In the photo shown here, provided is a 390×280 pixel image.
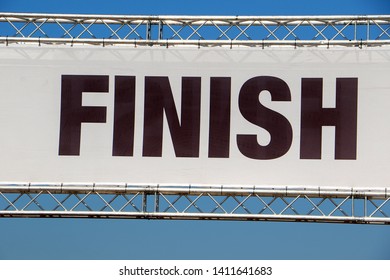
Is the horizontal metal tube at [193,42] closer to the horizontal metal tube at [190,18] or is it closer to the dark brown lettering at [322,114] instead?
the horizontal metal tube at [190,18]

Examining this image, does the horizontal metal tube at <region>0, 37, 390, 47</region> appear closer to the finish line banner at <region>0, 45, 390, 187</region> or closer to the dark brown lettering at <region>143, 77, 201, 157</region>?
the finish line banner at <region>0, 45, 390, 187</region>

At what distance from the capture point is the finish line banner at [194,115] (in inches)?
741

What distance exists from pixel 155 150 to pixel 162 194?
838 millimetres

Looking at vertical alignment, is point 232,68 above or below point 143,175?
above

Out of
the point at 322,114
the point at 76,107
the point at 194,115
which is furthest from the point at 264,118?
the point at 76,107

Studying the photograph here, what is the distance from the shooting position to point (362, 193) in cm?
1845

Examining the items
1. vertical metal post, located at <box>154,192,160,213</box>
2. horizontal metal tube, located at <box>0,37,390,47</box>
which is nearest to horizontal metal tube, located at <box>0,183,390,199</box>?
vertical metal post, located at <box>154,192,160,213</box>

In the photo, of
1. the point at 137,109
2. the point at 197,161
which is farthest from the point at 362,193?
the point at 137,109

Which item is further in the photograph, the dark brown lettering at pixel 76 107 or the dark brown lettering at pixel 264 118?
the dark brown lettering at pixel 76 107

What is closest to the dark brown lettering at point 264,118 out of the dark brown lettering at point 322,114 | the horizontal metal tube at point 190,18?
the dark brown lettering at point 322,114

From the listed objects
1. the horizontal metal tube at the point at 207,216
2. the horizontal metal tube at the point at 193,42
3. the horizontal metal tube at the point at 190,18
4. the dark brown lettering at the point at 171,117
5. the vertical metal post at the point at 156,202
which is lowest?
the horizontal metal tube at the point at 207,216

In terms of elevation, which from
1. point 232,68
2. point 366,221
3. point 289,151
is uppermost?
point 232,68

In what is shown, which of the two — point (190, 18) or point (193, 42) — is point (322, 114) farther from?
point (190, 18)

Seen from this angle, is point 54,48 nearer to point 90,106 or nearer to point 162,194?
point 90,106
